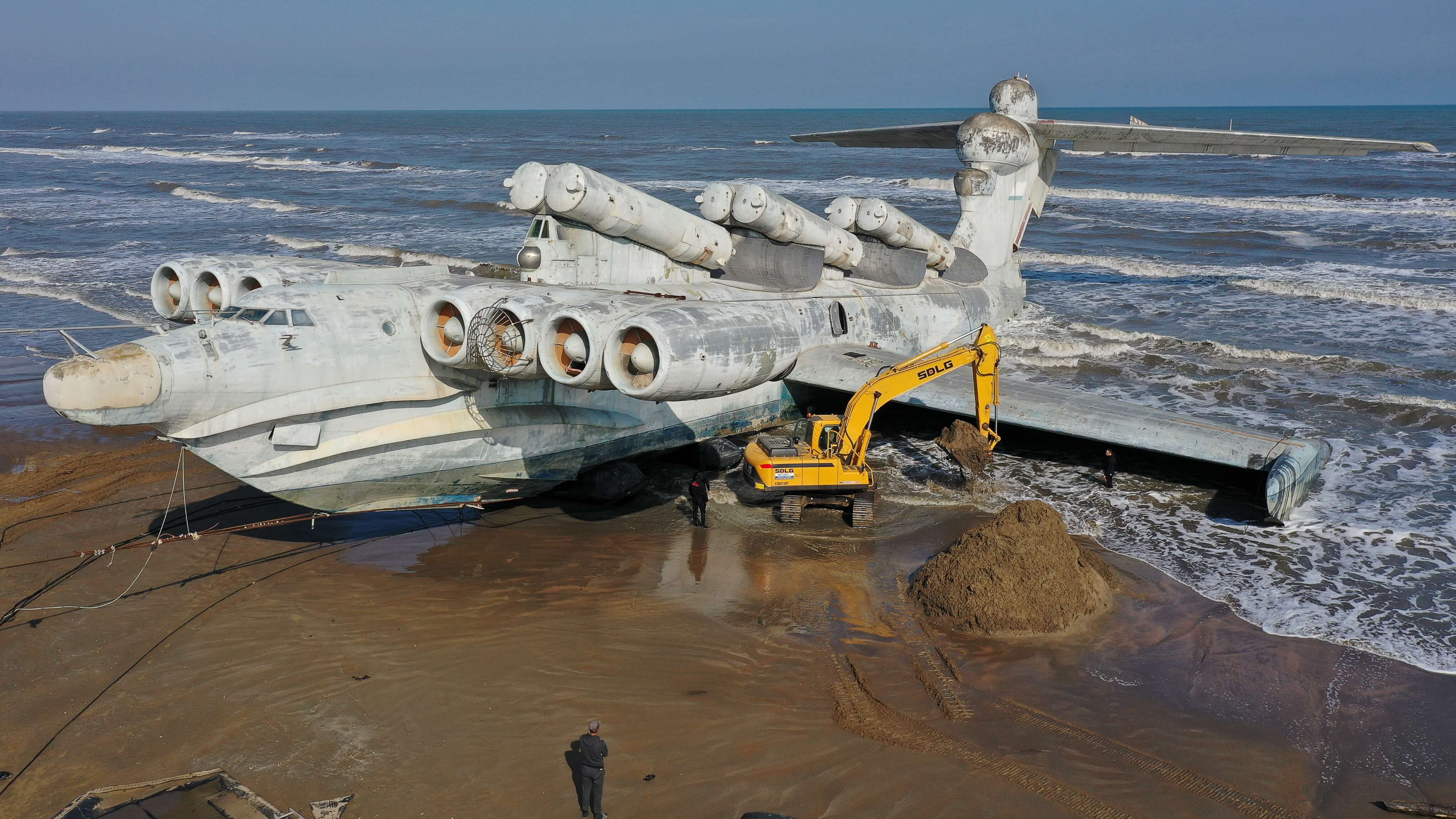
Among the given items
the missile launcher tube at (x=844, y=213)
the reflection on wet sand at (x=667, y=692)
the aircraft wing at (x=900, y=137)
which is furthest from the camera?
the aircraft wing at (x=900, y=137)

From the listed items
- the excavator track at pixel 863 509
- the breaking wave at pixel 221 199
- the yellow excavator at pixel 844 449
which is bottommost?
the excavator track at pixel 863 509

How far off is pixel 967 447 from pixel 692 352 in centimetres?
650

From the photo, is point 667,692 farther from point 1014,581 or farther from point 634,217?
point 634,217

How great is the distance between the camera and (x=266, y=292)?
416 inches

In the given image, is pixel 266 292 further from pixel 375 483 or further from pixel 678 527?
pixel 678 527

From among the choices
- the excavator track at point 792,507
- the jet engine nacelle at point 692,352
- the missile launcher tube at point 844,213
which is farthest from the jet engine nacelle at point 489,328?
the missile launcher tube at point 844,213

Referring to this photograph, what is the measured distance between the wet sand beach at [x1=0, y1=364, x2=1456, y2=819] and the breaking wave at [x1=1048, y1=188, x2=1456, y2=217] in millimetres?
37102

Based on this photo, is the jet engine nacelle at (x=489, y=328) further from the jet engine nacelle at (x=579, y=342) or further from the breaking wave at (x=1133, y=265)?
the breaking wave at (x=1133, y=265)

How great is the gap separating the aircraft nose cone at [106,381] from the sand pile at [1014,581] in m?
7.75

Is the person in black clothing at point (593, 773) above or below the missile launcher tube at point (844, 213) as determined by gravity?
below

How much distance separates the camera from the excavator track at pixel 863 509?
1209 cm

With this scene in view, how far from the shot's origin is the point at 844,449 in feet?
39.0

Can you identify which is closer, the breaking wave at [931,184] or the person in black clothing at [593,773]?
the person in black clothing at [593,773]

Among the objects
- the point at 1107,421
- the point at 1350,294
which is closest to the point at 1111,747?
the point at 1107,421
